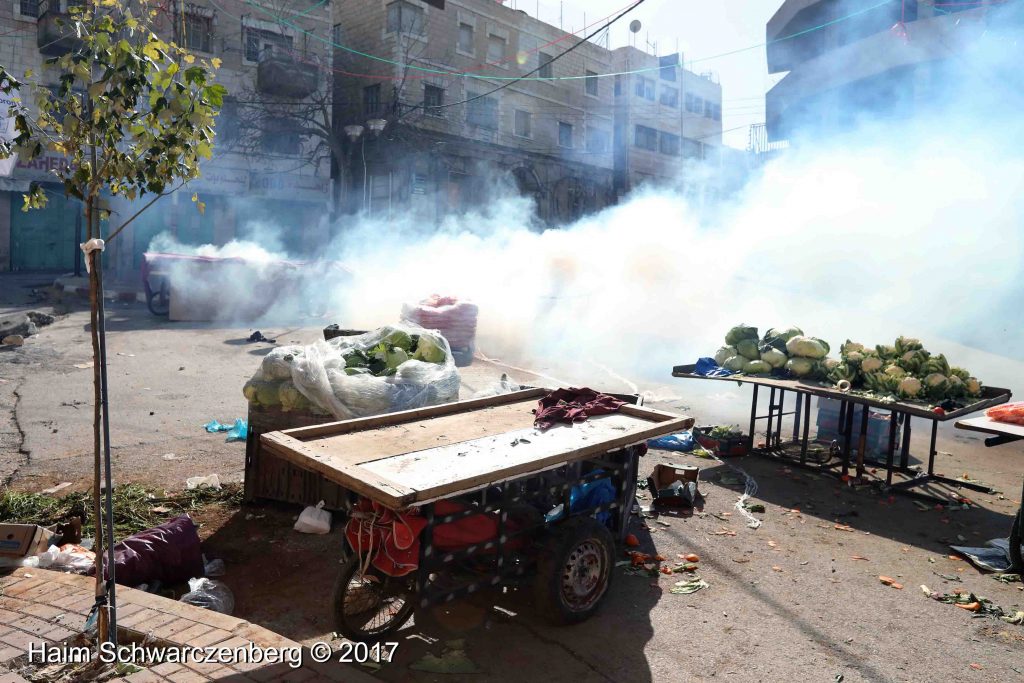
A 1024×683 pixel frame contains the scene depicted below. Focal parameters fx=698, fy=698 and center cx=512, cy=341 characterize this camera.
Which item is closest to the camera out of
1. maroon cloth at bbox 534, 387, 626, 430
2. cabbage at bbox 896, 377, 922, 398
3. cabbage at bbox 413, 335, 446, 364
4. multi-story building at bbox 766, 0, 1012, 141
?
maroon cloth at bbox 534, 387, 626, 430

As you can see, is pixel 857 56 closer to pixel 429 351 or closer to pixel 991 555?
pixel 991 555

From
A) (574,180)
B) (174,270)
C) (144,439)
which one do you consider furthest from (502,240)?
(144,439)

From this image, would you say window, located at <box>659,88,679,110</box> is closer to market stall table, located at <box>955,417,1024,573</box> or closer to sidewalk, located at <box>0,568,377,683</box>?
market stall table, located at <box>955,417,1024,573</box>

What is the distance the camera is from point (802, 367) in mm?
7133

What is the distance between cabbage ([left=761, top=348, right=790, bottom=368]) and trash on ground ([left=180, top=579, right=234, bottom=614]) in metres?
5.70

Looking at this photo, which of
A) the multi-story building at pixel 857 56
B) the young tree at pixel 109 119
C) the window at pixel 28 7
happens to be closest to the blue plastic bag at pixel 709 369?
the young tree at pixel 109 119

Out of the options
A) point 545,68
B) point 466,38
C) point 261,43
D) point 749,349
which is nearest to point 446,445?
point 749,349

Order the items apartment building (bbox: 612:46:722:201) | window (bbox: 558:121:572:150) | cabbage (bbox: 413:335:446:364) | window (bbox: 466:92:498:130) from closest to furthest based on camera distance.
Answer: cabbage (bbox: 413:335:446:364) → window (bbox: 466:92:498:130) → window (bbox: 558:121:572:150) → apartment building (bbox: 612:46:722:201)

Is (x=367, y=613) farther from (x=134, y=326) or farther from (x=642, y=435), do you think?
(x=134, y=326)

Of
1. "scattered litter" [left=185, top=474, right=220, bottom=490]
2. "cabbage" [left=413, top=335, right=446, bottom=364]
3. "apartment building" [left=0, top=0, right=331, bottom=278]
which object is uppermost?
"apartment building" [left=0, top=0, right=331, bottom=278]

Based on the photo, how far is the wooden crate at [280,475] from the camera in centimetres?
511

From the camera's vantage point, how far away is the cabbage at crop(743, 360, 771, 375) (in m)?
7.45

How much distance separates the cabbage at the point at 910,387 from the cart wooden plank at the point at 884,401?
13 cm

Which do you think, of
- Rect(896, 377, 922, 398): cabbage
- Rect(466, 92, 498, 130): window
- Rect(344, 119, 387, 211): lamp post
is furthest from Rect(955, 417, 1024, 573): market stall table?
Rect(466, 92, 498, 130): window
